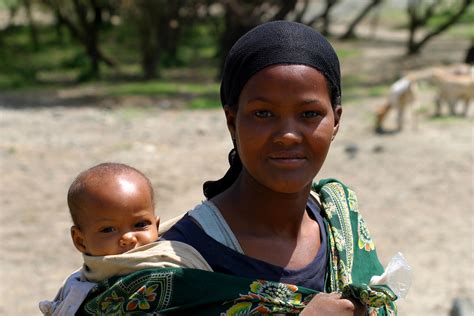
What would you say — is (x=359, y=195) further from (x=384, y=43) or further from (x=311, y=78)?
(x=384, y=43)

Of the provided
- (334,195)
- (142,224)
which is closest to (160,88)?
(334,195)

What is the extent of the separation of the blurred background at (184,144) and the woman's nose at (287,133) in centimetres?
405

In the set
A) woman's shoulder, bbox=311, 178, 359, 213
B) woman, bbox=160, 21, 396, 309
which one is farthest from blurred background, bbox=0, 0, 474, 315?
woman, bbox=160, 21, 396, 309

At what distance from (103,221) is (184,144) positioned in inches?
322

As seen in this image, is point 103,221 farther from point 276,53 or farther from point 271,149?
point 276,53

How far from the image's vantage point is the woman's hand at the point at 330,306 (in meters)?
1.76

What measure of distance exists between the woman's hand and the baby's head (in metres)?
0.46

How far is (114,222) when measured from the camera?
198 centimetres

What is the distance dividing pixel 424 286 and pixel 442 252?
672 mm

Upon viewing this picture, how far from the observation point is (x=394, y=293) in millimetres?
1906

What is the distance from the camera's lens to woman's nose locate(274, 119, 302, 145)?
179cm

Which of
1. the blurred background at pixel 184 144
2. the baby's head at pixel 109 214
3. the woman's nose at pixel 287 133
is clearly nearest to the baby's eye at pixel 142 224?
the baby's head at pixel 109 214

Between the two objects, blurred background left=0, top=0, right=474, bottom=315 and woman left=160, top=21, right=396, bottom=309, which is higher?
woman left=160, top=21, right=396, bottom=309

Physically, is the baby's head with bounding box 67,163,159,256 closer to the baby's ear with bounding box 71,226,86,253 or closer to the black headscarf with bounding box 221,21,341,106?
the baby's ear with bounding box 71,226,86,253
